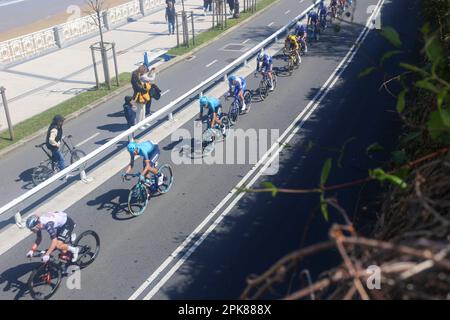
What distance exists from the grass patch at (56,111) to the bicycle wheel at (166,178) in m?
5.57

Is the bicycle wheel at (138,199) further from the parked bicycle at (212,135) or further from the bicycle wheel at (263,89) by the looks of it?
the bicycle wheel at (263,89)

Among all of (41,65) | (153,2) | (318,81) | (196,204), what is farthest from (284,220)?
(153,2)

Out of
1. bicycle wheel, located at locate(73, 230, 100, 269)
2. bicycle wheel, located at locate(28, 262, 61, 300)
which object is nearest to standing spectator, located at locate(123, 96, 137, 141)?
bicycle wheel, located at locate(73, 230, 100, 269)

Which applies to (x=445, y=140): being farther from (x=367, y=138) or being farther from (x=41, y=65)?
(x=41, y=65)

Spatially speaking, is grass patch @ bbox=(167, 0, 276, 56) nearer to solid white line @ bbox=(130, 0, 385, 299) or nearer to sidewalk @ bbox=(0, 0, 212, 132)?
sidewalk @ bbox=(0, 0, 212, 132)

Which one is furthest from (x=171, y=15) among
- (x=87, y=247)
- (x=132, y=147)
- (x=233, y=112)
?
(x=87, y=247)

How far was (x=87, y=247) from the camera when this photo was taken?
9766 mm

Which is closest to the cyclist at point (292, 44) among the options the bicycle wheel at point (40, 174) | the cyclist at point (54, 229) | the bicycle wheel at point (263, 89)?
the bicycle wheel at point (263, 89)

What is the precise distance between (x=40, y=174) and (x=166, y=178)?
131 inches

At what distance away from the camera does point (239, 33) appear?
2761cm

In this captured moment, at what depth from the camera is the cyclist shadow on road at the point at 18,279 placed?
914 centimetres

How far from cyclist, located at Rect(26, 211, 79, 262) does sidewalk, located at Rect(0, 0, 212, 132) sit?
8.40 meters

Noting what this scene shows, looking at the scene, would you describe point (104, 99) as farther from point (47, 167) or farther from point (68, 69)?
point (47, 167)
